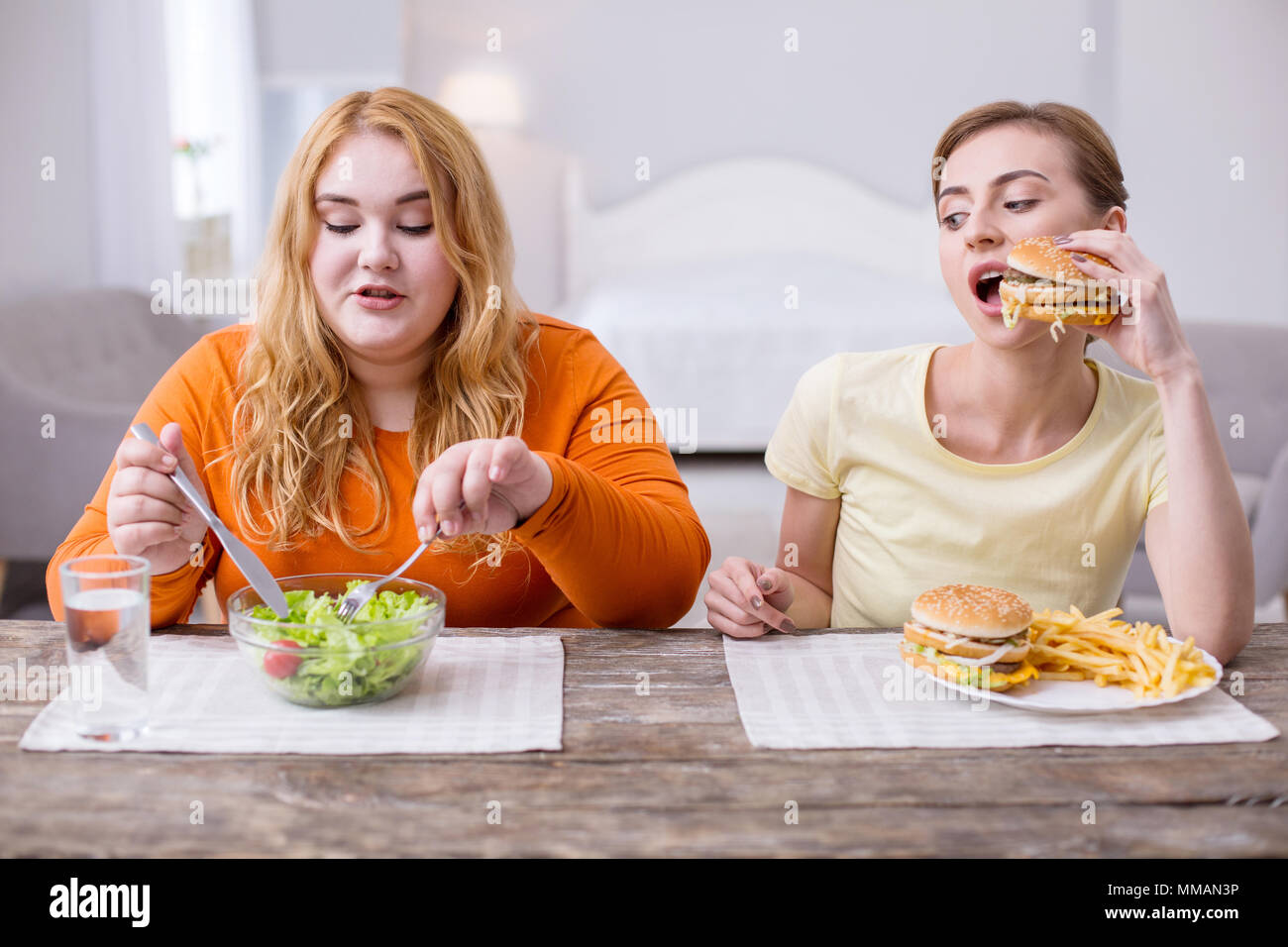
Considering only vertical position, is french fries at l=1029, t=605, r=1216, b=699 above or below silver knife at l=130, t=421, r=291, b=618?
below

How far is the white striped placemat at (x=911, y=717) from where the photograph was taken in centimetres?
95

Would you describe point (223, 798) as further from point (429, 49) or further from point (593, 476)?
point (429, 49)

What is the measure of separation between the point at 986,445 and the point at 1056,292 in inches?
10.9

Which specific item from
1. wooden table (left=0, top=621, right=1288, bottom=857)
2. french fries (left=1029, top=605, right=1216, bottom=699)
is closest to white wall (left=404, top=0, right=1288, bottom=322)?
french fries (left=1029, top=605, right=1216, bottom=699)

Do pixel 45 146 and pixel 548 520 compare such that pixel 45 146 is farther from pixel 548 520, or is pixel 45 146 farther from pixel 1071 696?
pixel 1071 696

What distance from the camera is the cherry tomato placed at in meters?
0.96

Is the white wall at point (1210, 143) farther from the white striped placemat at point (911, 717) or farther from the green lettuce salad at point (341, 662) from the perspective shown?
the green lettuce salad at point (341, 662)

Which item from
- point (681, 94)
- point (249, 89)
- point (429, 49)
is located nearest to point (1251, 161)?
point (681, 94)

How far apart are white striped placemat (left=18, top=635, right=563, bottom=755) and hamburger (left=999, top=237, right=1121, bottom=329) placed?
0.63 meters

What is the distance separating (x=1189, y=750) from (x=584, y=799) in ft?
1.67

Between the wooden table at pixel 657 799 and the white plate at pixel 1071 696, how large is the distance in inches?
2.3

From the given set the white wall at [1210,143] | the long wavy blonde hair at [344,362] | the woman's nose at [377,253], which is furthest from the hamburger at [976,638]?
the white wall at [1210,143]

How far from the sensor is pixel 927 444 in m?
1.42

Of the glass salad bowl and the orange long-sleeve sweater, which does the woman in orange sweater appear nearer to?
the orange long-sleeve sweater
